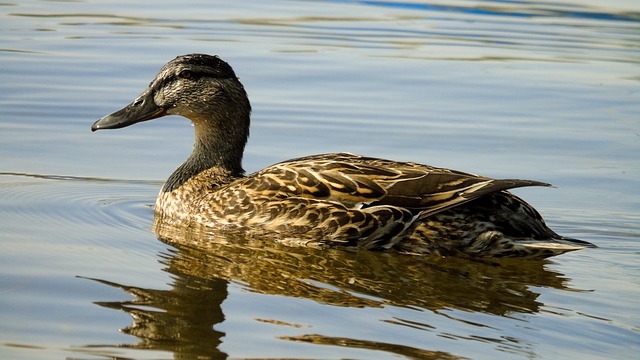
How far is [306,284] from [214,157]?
2.57 meters

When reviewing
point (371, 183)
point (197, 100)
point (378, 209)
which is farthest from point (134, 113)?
point (378, 209)

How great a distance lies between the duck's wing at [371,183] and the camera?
8.27m

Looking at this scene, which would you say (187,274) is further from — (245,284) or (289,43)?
(289,43)

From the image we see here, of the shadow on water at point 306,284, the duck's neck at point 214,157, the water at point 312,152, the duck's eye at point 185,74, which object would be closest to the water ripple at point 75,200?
the water at point 312,152

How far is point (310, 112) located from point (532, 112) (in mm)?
2427

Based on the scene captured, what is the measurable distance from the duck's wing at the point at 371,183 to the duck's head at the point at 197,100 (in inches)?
42.7

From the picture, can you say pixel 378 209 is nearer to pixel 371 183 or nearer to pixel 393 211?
pixel 393 211

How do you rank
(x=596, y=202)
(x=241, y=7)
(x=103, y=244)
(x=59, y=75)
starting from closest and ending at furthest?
1. (x=103, y=244)
2. (x=596, y=202)
3. (x=59, y=75)
4. (x=241, y=7)

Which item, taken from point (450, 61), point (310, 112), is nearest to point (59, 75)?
point (310, 112)

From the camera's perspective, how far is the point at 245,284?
7.33 metres

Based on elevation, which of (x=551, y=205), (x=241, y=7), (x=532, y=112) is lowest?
(x=551, y=205)

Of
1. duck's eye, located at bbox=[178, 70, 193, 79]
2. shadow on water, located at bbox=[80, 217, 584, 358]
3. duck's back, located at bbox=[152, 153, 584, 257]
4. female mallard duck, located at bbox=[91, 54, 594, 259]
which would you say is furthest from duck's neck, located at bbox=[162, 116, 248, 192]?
duck's back, located at bbox=[152, 153, 584, 257]

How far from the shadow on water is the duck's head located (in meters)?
1.21

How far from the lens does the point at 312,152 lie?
11.1 meters
